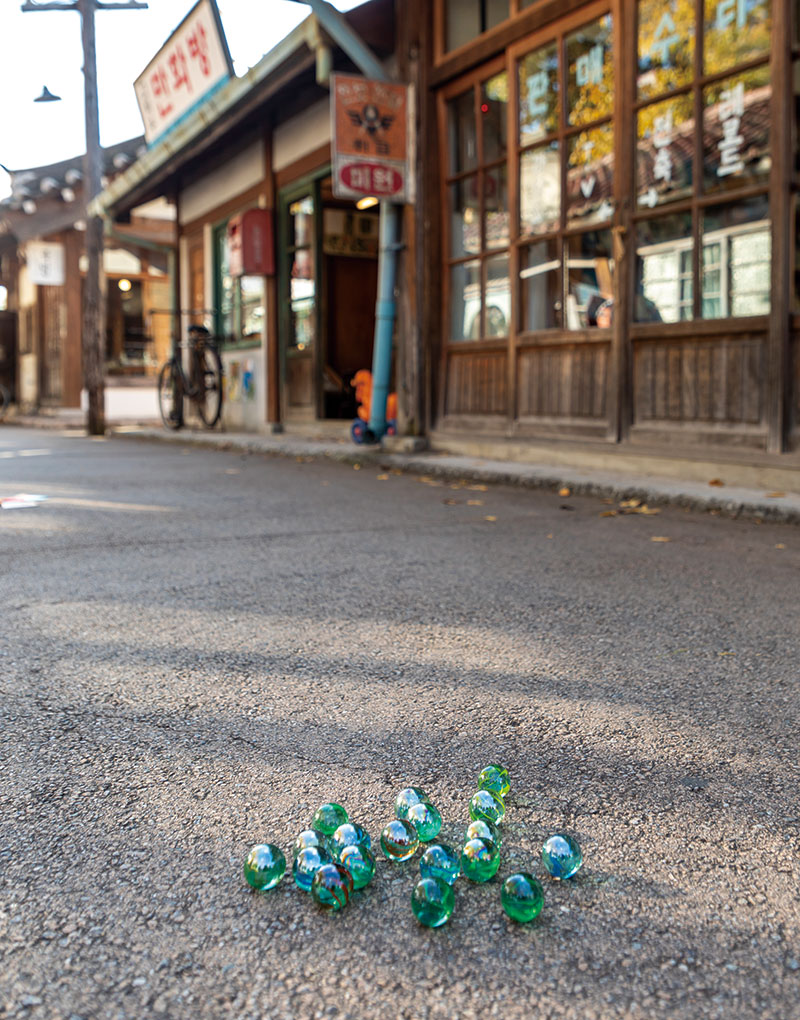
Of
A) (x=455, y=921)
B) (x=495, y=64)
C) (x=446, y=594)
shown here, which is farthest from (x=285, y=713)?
(x=495, y=64)

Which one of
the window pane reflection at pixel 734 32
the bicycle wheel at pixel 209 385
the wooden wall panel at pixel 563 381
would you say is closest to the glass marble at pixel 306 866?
the window pane reflection at pixel 734 32

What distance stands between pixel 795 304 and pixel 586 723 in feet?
12.9

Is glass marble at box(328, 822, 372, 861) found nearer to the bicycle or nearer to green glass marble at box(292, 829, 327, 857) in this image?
green glass marble at box(292, 829, 327, 857)

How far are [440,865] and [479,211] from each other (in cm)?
680

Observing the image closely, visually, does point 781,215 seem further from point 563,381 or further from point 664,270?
point 563,381

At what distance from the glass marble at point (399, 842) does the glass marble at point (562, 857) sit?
6.8 inches

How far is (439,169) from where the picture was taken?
7738 millimetres

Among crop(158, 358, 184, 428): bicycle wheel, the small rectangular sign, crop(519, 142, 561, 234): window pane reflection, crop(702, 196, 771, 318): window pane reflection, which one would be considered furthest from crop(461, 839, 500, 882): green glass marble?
crop(158, 358, 184, 428): bicycle wheel

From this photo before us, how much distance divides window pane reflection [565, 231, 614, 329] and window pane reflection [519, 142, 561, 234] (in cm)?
30

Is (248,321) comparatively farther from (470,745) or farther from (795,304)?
(470,745)

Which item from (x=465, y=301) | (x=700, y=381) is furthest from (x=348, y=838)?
(x=465, y=301)

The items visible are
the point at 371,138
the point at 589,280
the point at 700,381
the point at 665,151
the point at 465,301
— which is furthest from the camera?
the point at 465,301

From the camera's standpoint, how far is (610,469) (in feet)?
19.9

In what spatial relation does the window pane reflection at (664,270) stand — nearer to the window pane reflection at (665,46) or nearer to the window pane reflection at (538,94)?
the window pane reflection at (665,46)
